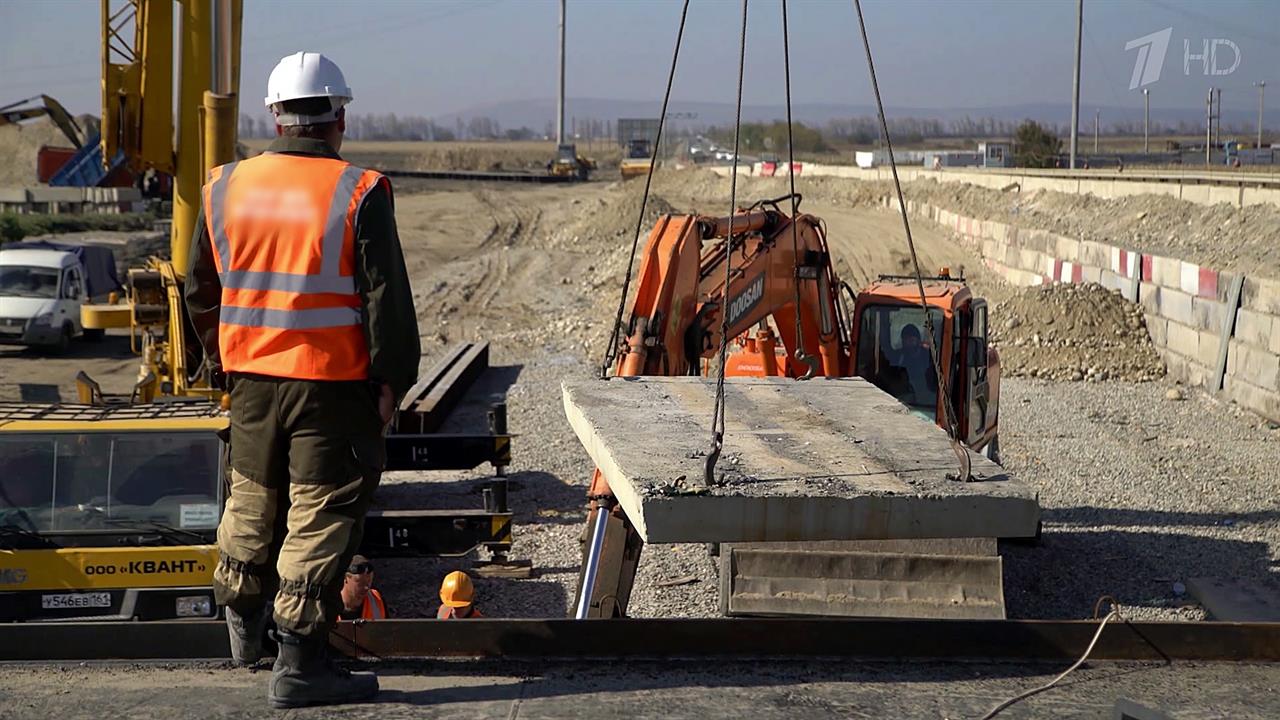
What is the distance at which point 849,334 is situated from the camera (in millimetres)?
11602

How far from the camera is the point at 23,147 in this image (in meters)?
77.4

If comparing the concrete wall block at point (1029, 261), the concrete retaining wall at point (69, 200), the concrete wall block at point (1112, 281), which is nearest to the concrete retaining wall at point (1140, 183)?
the concrete wall block at point (1029, 261)

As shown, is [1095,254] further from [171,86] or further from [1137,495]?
[171,86]

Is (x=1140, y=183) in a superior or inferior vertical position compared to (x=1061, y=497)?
superior

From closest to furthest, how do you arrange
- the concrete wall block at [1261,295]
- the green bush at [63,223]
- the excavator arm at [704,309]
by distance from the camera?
the excavator arm at [704,309] < the concrete wall block at [1261,295] < the green bush at [63,223]

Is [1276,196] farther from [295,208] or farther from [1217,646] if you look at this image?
[295,208]

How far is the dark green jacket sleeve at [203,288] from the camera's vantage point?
4.33 m

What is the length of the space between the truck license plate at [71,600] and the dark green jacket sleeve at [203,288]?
145 inches

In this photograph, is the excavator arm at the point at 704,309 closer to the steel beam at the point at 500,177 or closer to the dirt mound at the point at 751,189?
the dirt mound at the point at 751,189

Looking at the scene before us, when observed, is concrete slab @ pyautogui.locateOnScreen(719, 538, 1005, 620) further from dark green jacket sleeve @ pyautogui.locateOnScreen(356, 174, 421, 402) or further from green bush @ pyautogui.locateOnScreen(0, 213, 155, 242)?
green bush @ pyautogui.locateOnScreen(0, 213, 155, 242)

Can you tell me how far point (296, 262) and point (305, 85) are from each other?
56cm

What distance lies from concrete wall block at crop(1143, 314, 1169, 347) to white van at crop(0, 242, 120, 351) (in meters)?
18.1

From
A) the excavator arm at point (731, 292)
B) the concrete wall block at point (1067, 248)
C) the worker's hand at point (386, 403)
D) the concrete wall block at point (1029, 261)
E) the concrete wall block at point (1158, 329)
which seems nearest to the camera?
the worker's hand at point (386, 403)

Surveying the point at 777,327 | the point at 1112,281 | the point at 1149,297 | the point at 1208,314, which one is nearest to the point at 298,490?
the point at 777,327
